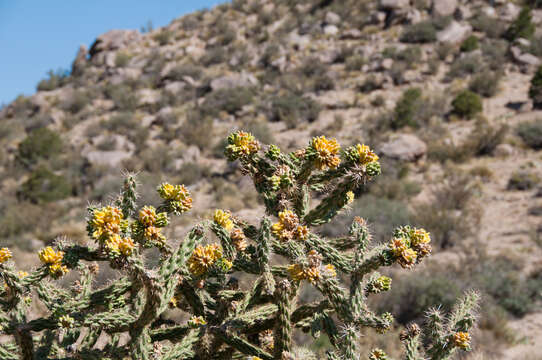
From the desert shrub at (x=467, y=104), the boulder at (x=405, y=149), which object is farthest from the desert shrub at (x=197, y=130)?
the desert shrub at (x=467, y=104)

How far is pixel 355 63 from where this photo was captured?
2436cm

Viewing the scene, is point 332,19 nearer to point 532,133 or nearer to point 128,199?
point 532,133

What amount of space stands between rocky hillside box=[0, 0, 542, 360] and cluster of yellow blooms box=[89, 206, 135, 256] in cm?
217

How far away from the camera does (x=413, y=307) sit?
7816mm

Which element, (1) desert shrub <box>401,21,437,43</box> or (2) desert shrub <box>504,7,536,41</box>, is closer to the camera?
(2) desert shrub <box>504,7,536,41</box>

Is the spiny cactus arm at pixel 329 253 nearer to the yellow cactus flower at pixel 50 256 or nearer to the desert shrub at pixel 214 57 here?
the yellow cactus flower at pixel 50 256

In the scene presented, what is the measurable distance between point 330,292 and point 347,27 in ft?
103

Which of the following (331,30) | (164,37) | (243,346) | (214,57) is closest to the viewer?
(243,346)

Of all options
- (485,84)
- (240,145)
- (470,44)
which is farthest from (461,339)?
(470,44)

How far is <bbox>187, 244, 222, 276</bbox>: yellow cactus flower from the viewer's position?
216 cm

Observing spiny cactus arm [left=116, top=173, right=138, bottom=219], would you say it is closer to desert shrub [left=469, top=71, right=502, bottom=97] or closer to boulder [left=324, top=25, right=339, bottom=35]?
desert shrub [left=469, top=71, right=502, bottom=97]

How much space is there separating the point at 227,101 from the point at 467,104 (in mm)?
12880

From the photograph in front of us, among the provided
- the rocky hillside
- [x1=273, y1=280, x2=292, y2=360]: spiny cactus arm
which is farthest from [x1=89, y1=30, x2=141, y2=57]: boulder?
[x1=273, y1=280, x2=292, y2=360]: spiny cactus arm

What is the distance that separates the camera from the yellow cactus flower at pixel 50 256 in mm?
1969
